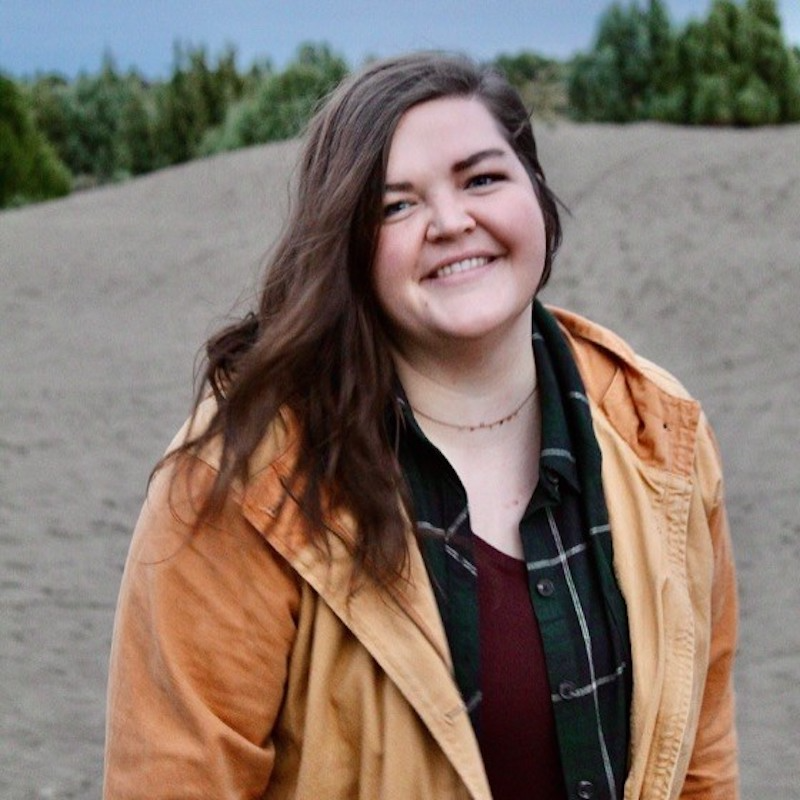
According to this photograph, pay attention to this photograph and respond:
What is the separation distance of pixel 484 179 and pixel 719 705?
1089 millimetres

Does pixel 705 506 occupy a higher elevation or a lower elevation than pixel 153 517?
lower

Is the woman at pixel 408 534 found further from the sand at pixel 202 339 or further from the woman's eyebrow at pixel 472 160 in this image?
the sand at pixel 202 339

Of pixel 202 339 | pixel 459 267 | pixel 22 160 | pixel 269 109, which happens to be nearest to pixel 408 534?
pixel 459 267

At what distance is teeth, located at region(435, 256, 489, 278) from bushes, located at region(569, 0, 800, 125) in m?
11.9

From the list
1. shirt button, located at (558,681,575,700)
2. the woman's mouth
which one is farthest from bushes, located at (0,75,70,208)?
shirt button, located at (558,681,575,700)

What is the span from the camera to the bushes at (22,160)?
1249 centimetres

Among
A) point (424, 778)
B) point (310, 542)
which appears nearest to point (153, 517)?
point (310, 542)

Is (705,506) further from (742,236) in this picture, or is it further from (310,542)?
(742,236)

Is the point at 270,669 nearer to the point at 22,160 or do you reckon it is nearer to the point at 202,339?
the point at 202,339

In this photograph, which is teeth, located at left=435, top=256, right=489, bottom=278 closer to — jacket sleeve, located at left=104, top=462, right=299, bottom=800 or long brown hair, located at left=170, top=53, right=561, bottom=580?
long brown hair, located at left=170, top=53, right=561, bottom=580

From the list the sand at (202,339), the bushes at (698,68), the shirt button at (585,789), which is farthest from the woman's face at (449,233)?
the bushes at (698,68)

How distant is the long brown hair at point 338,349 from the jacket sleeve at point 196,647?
0.27ft

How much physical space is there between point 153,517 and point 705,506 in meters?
0.96

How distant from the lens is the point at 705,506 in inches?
86.9
